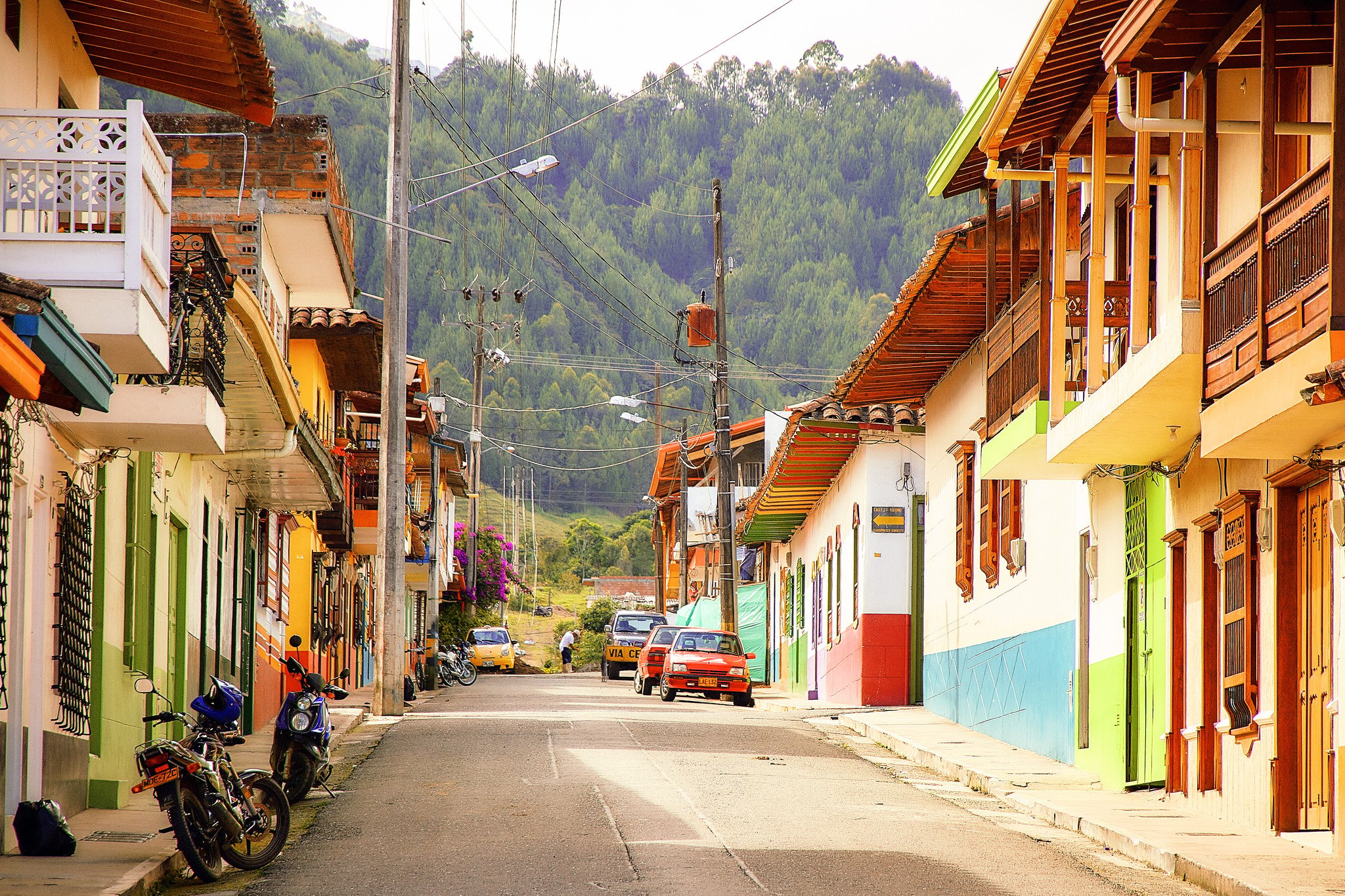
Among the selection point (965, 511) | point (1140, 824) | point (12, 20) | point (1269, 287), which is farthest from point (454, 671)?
point (1269, 287)

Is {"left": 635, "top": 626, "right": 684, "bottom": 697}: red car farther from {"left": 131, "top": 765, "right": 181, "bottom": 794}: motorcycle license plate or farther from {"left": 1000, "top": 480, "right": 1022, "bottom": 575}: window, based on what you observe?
{"left": 131, "top": 765, "right": 181, "bottom": 794}: motorcycle license plate

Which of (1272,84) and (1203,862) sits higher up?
(1272,84)

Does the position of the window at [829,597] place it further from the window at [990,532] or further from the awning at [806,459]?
the window at [990,532]

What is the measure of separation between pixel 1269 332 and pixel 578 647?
57111mm

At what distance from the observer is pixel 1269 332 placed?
10.0 m

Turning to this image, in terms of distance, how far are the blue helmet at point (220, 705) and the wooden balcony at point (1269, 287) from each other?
266 inches

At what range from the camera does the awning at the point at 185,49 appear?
12.3m

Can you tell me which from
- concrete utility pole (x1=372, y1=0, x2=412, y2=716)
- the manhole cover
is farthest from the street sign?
the manhole cover

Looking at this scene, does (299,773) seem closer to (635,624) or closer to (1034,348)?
(1034,348)

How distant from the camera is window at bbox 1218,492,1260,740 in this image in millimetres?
12344

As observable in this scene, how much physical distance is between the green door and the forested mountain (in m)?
70.4

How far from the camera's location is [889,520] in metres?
28.5

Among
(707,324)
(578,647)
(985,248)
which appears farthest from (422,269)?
(985,248)

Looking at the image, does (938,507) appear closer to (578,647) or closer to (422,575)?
(422,575)
